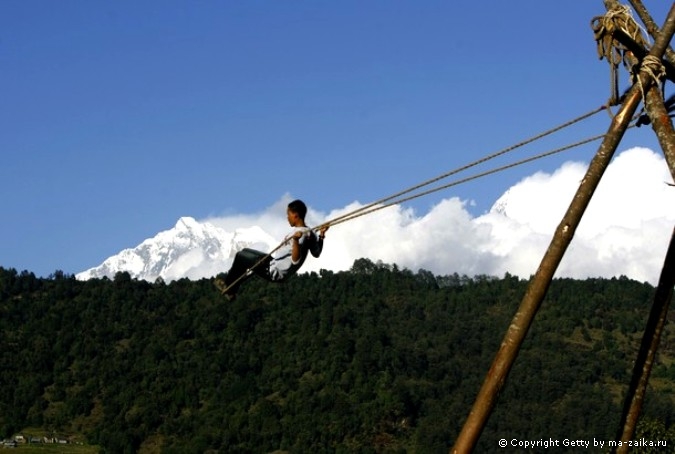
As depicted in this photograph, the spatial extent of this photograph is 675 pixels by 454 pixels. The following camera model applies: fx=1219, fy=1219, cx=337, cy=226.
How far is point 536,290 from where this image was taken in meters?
8.89

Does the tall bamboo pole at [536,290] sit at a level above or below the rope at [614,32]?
below

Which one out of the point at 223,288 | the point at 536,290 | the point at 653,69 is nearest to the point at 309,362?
the point at 223,288

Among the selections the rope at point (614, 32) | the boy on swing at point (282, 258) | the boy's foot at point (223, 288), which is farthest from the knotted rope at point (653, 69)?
the boy's foot at point (223, 288)

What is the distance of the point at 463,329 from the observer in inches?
5851

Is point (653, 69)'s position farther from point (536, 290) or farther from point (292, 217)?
point (292, 217)

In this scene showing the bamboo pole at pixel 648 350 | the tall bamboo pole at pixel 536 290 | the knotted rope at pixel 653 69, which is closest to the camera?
the tall bamboo pole at pixel 536 290

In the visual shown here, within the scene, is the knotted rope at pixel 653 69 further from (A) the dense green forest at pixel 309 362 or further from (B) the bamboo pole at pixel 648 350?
(A) the dense green forest at pixel 309 362

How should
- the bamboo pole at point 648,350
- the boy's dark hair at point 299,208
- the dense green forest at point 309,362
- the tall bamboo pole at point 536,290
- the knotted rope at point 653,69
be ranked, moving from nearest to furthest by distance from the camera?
the tall bamboo pole at point 536,290 < the knotted rope at point 653,69 < the bamboo pole at point 648,350 < the boy's dark hair at point 299,208 < the dense green forest at point 309,362

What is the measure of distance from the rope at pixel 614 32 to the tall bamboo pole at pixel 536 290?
27.8 inches

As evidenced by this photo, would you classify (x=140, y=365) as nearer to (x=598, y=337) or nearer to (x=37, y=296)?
(x=37, y=296)

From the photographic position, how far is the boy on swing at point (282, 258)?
11.6 metres

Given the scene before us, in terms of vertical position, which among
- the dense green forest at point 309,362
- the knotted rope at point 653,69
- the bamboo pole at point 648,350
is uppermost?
the dense green forest at point 309,362

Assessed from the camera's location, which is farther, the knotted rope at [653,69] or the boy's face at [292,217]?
the boy's face at [292,217]

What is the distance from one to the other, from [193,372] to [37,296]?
1266 inches
